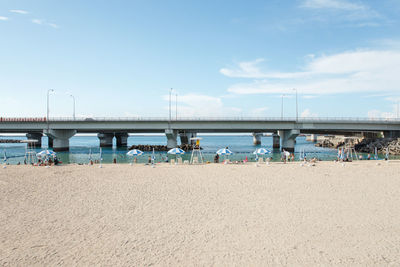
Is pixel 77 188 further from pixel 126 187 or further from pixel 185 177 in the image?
pixel 185 177

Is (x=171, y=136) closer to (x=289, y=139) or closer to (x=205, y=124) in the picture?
(x=205, y=124)

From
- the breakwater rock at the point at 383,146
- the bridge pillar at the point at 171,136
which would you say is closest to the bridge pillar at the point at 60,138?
the bridge pillar at the point at 171,136

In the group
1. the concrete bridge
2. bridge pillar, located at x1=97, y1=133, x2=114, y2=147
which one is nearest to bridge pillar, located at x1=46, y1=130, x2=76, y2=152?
the concrete bridge

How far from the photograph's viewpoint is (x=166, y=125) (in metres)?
62.9

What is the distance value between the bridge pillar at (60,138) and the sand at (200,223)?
49663 millimetres

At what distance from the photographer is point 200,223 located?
12031 mm

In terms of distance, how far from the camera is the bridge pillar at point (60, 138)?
6562 centimetres

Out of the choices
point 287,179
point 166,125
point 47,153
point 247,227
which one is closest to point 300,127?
point 166,125

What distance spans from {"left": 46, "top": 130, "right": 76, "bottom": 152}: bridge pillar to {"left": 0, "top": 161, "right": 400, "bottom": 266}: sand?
49.7 m

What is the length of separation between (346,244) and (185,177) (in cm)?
1547

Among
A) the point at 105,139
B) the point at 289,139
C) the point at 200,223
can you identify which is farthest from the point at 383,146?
the point at 105,139

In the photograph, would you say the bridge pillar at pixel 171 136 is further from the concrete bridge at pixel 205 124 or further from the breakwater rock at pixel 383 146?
the breakwater rock at pixel 383 146

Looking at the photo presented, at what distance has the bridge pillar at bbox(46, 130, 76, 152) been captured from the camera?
215ft

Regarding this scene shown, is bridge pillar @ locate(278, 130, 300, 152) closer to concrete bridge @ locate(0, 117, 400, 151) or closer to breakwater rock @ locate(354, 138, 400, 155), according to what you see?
concrete bridge @ locate(0, 117, 400, 151)
